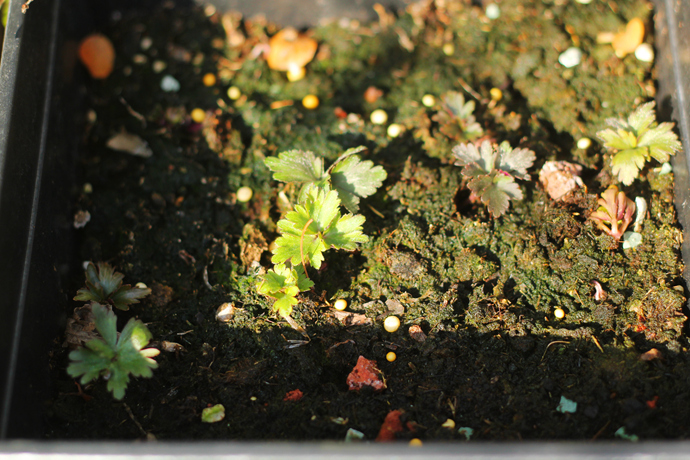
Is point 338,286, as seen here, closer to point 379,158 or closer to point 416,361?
point 416,361

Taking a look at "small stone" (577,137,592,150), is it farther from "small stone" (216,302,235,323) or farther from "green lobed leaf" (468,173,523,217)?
"small stone" (216,302,235,323)

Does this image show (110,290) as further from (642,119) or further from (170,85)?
(642,119)


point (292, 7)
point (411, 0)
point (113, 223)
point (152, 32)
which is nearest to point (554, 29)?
point (411, 0)

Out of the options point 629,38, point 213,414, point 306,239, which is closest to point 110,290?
point 213,414

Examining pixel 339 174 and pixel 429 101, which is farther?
pixel 429 101

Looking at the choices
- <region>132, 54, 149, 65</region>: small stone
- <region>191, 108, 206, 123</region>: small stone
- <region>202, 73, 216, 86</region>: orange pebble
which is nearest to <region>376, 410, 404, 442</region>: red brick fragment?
<region>191, 108, 206, 123</region>: small stone
